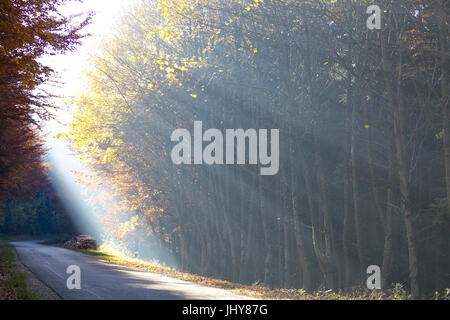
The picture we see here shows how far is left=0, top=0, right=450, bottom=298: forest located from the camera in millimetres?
13914

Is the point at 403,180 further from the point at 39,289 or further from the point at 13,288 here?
the point at 13,288

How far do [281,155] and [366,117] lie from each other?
13.7ft

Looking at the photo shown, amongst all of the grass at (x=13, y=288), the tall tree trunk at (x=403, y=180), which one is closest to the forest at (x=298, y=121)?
the tall tree trunk at (x=403, y=180)

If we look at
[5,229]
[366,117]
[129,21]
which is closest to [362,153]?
[366,117]

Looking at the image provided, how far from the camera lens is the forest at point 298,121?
1391 cm

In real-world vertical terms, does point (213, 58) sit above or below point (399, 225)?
above

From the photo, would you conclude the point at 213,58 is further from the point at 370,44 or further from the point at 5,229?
the point at 5,229

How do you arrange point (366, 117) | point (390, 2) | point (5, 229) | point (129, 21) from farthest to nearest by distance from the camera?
1. point (5, 229)
2. point (129, 21)
3. point (366, 117)
4. point (390, 2)

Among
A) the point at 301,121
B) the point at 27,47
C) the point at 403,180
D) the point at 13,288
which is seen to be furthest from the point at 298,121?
the point at 13,288

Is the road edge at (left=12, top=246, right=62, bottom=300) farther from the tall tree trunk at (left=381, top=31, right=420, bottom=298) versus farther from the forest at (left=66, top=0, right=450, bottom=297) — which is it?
the tall tree trunk at (left=381, top=31, right=420, bottom=298)

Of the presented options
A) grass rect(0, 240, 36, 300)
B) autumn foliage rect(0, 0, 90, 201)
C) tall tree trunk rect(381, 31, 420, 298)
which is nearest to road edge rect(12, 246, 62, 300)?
grass rect(0, 240, 36, 300)

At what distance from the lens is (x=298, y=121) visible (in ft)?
53.8

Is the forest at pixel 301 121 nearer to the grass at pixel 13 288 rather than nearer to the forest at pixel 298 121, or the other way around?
the forest at pixel 298 121

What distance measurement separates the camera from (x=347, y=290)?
574 inches
